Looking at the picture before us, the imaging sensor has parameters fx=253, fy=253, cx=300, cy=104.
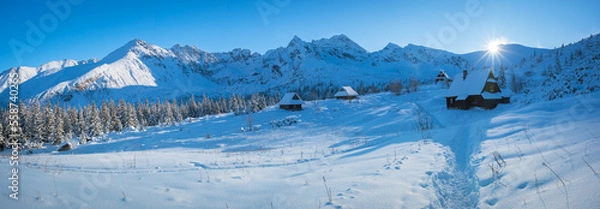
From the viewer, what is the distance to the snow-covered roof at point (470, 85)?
125 feet

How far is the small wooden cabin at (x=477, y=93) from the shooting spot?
1483 inches

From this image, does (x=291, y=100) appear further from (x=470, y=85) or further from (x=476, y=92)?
(x=476, y=92)

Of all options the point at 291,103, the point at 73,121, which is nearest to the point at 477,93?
the point at 291,103

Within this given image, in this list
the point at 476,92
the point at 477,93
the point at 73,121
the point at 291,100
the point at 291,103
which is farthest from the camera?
the point at 291,100

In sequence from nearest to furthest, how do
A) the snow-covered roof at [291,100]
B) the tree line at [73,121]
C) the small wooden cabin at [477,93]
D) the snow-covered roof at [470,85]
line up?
1. the small wooden cabin at [477,93]
2. the snow-covered roof at [470,85]
3. the tree line at [73,121]
4. the snow-covered roof at [291,100]

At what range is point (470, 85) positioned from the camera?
39719 mm

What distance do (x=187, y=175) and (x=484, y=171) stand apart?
8.70 metres

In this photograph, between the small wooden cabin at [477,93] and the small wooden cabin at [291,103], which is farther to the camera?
the small wooden cabin at [291,103]

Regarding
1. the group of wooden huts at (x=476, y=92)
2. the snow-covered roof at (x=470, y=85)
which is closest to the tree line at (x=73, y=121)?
the group of wooden huts at (x=476, y=92)

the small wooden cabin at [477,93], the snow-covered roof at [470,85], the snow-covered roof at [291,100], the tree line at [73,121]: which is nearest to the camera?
the small wooden cabin at [477,93]

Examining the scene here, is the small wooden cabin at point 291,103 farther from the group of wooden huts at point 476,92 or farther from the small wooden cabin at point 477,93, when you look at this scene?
the small wooden cabin at point 477,93

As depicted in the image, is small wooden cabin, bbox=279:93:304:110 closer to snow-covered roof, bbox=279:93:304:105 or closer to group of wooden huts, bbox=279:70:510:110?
snow-covered roof, bbox=279:93:304:105

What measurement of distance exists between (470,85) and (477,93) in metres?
2.79

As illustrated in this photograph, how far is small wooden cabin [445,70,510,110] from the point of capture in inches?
1483
